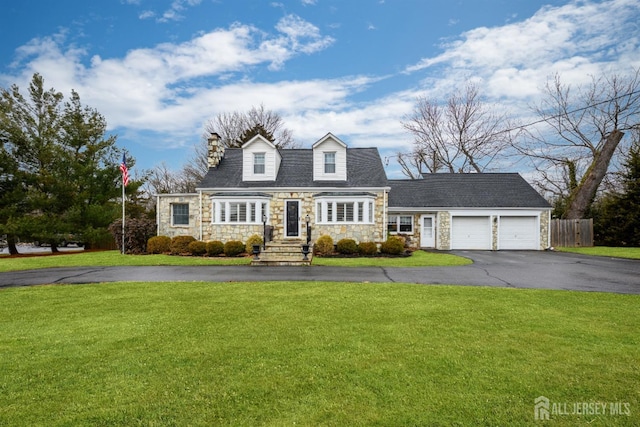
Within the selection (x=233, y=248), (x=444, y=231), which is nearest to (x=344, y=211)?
(x=233, y=248)

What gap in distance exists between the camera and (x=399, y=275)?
38.3ft

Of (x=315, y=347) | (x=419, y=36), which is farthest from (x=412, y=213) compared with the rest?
(x=315, y=347)

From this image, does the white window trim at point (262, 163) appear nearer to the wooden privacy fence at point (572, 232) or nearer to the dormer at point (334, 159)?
the dormer at point (334, 159)

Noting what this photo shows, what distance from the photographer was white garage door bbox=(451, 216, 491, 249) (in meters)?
23.8

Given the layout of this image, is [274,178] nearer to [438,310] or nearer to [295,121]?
[438,310]

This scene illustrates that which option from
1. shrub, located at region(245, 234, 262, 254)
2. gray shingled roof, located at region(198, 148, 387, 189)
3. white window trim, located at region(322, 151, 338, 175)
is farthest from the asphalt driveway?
white window trim, located at region(322, 151, 338, 175)

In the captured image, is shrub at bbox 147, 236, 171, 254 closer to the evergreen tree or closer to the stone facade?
the stone facade

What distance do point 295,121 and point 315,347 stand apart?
1468 inches

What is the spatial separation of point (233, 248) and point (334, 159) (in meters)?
8.31

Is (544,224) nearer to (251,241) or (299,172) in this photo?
(299,172)

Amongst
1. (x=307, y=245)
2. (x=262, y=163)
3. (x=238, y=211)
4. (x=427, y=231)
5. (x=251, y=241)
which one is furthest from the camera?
(x=427, y=231)

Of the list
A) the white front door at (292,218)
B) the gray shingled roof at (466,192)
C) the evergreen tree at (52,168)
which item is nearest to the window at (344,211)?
the white front door at (292,218)

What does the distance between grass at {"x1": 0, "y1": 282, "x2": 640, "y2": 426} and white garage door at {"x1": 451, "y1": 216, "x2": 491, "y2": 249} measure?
1657 cm

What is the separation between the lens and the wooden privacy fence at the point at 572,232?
25391mm
